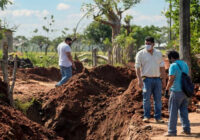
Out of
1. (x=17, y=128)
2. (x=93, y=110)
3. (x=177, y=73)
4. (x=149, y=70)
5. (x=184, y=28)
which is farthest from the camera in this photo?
(x=93, y=110)

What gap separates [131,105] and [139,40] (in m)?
31.2

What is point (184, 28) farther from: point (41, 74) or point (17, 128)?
point (41, 74)

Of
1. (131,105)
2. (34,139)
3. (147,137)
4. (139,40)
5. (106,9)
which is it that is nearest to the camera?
(34,139)

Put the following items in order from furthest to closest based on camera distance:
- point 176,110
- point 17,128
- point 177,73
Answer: point 176,110, point 177,73, point 17,128

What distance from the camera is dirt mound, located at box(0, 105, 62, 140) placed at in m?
5.26

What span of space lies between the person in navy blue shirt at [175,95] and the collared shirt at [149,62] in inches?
35.4

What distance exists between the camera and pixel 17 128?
5.71 meters

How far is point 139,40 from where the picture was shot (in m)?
39.2

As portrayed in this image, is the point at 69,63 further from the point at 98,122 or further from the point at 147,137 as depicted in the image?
the point at 147,137

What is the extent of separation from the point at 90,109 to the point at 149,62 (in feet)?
9.68

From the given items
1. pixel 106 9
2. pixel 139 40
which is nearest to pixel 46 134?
pixel 106 9

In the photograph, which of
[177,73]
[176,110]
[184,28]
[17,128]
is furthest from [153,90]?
[17,128]

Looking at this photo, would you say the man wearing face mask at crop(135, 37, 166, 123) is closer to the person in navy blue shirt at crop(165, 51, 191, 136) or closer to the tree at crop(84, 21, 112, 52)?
the person in navy blue shirt at crop(165, 51, 191, 136)

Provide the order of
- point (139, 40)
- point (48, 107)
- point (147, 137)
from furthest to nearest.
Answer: point (139, 40) < point (48, 107) < point (147, 137)
